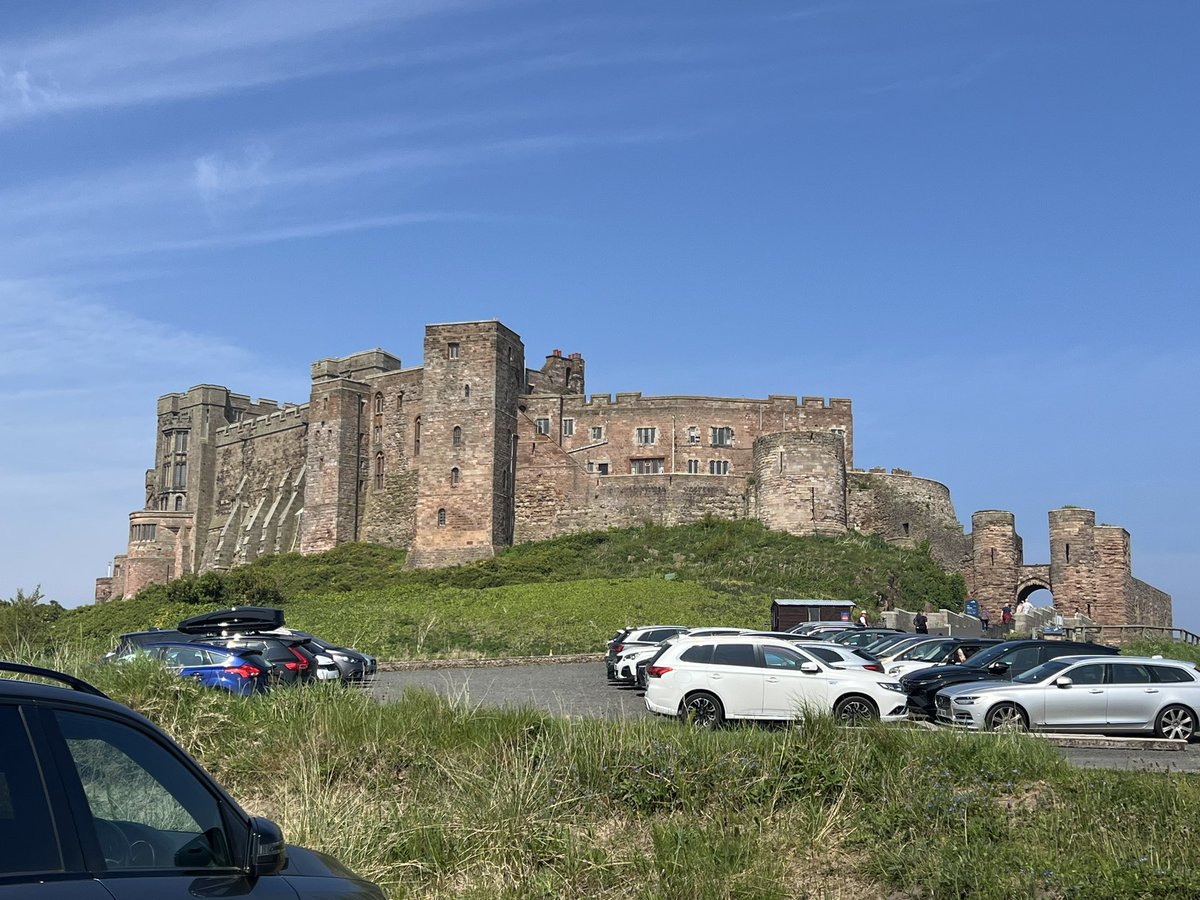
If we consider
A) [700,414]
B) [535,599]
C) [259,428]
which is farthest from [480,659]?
[259,428]

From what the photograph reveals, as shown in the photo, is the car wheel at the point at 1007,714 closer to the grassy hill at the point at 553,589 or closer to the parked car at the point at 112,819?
the parked car at the point at 112,819

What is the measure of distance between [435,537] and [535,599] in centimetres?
1672

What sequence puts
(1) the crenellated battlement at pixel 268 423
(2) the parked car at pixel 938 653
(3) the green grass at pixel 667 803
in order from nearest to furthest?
(3) the green grass at pixel 667 803 → (2) the parked car at pixel 938 653 → (1) the crenellated battlement at pixel 268 423

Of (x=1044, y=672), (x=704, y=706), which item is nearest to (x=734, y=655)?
(x=704, y=706)

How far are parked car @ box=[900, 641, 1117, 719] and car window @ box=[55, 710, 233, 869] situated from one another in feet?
53.4

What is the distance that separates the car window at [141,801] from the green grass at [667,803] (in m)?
4.74

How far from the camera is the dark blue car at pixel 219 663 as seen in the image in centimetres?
1670

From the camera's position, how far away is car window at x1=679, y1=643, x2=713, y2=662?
17781mm

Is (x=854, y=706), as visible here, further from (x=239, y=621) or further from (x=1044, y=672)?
(x=239, y=621)

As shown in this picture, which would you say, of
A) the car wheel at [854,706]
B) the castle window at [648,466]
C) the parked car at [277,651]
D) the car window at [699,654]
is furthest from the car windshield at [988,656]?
the castle window at [648,466]

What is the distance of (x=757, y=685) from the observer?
17.4 m

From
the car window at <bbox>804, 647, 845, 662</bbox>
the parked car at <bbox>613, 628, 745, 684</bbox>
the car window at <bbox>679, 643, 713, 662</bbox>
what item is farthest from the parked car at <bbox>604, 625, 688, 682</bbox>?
the car window at <bbox>679, 643, 713, 662</bbox>

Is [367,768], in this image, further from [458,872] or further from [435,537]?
[435,537]

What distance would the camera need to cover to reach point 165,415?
3538 inches
